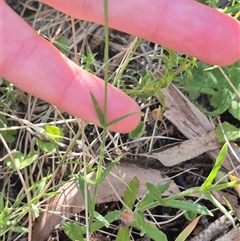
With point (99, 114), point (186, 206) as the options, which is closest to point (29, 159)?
point (99, 114)

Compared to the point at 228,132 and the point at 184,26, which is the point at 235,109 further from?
the point at 184,26

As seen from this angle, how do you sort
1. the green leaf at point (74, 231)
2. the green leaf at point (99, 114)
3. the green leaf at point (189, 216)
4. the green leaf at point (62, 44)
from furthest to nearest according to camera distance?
the green leaf at point (62, 44) < the green leaf at point (189, 216) < the green leaf at point (74, 231) < the green leaf at point (99, 114)

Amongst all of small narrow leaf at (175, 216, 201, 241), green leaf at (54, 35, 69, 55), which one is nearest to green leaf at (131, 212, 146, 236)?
small narrow leaf at (175, 216, 201, 241)

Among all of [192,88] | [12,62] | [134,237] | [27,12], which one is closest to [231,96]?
[192,88]

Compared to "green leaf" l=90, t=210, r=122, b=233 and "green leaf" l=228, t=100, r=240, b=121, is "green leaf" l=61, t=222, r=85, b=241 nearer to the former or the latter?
"green leaf" l=90, t=210, r=122, b=233

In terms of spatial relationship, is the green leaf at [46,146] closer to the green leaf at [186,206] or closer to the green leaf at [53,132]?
→ the green leaf at [53,132]

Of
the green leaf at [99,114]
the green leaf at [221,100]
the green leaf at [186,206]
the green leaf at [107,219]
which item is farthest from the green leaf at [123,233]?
the green leaf at [221,100]
